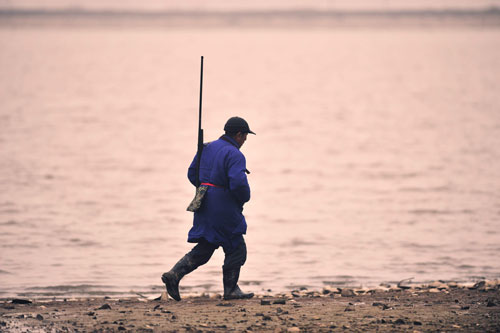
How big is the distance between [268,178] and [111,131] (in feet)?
43.9

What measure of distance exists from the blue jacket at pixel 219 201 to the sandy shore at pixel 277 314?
26.1 inches

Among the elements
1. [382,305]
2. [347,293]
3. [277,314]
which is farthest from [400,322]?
[347,293]

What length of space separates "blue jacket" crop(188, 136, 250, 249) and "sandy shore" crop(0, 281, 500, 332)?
0.66 meters

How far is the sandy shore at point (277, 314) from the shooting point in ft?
27.4

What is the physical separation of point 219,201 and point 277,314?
1216 mm

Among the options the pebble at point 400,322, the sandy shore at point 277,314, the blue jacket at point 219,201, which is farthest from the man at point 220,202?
the pebble at point 400,322

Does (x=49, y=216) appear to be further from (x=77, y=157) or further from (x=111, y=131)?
(x=111, y=131)

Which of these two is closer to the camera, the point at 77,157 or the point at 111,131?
the point at 77,157

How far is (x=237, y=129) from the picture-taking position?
9.55 m

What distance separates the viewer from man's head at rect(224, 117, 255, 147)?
31.3 ft

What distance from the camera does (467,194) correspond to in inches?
834

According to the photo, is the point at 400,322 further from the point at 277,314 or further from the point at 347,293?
the point at 347,293

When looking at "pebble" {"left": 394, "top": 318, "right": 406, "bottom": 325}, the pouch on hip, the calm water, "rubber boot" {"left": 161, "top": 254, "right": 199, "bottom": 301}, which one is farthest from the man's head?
the calm water

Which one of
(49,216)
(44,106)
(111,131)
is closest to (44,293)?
(49,216)
